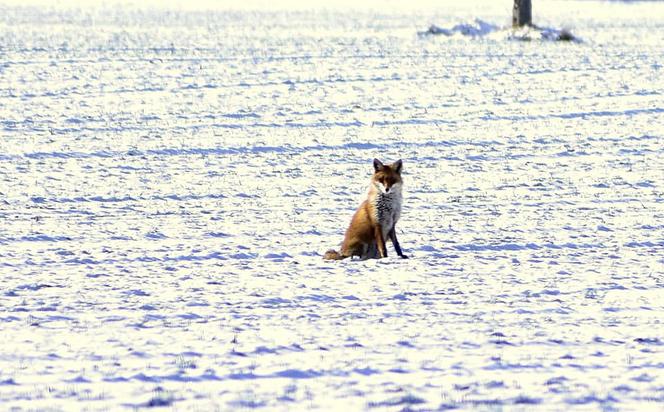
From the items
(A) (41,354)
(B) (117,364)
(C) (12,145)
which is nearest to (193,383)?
(B) (117,364)

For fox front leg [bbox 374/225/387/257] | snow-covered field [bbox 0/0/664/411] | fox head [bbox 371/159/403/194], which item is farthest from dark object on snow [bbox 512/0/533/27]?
fox front leg [bbox 374/225/387/257]

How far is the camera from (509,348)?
7047 millimetres

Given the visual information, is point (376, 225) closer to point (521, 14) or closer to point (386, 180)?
point (386, 180)

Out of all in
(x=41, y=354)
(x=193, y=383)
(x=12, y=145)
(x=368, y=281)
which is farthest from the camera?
(x=12, y=145)

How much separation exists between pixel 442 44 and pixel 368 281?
2635 cm

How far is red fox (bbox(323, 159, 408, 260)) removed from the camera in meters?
9.72

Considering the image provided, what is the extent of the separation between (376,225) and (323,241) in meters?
1.06

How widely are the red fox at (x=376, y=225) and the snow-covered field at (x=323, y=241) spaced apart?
17cm

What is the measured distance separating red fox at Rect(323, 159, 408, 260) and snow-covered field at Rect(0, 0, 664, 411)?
167 mm

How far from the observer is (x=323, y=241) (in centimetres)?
1062

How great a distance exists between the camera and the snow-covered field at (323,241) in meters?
6.47

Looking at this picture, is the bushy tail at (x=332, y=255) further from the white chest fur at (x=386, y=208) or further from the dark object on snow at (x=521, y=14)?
the dark object on snow at (x=521, y=14)

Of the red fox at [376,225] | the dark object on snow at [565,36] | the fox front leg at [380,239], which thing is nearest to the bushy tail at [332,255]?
the red fox at [376,225]

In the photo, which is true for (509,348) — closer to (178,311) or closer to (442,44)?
(178,311)
